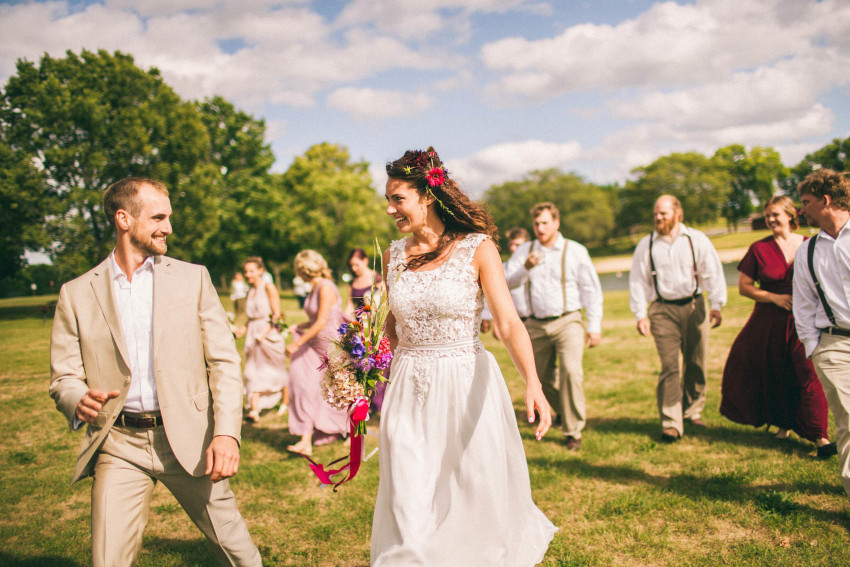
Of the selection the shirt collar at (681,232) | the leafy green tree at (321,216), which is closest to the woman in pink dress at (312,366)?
the shirt collar at (681,232)

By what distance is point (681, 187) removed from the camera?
83.1 m

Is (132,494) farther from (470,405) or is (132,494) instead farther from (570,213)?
(570,213)

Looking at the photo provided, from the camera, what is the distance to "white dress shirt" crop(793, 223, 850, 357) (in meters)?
4.20

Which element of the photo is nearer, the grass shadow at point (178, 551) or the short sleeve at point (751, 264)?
the grass shadow at point (178, 551)

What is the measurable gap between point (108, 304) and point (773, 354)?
6453mm

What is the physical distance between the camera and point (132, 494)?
2.94m

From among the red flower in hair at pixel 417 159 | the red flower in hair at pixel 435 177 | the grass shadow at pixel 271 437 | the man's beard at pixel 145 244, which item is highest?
the red flower in hair at pixel 417 159

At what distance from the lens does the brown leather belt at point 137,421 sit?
299cm

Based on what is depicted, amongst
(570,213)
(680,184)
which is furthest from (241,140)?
(680,184)

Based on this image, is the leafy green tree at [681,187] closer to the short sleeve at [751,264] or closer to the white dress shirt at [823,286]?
the short sleeve at [751,264]

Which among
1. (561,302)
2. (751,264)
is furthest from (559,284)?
(751,264)

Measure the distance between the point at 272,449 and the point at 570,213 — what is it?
268 ft

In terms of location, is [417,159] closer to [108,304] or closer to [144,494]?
[108,304]

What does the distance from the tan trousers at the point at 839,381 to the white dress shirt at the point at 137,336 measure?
455 cm
